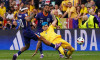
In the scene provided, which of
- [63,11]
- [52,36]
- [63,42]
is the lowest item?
[63,42]

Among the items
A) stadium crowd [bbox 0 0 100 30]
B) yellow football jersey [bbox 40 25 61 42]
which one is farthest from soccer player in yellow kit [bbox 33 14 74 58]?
stadium crowd [bbox 0 0 100 30]

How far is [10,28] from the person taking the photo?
73.2ft

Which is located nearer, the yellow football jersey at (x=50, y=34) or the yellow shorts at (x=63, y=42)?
the yellow shorts at (x=63, y=42)

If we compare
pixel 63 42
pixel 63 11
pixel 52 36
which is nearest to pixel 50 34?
pixel 52 36

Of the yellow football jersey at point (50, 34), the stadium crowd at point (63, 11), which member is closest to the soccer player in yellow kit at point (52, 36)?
the yellow football jersey at point (50, 34)

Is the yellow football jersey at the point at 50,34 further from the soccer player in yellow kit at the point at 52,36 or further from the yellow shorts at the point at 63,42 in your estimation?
the yellow shorts at the point at 63,42

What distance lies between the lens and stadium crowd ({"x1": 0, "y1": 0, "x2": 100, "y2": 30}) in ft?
67.4

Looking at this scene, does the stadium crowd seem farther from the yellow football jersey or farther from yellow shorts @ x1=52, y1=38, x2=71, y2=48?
yellow shorts @ x1=52, y1=38, x2=71, y2=48

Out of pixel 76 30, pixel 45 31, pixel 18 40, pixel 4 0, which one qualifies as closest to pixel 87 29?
pixel 76 30

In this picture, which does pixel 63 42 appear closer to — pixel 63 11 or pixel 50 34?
pixel 50 34

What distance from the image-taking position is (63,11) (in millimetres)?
22312

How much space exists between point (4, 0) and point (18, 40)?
473 cm

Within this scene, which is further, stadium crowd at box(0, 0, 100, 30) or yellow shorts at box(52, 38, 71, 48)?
stadium crowd at box(0, 0, 100, 30)

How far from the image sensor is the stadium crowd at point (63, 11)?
20531 millimetres
